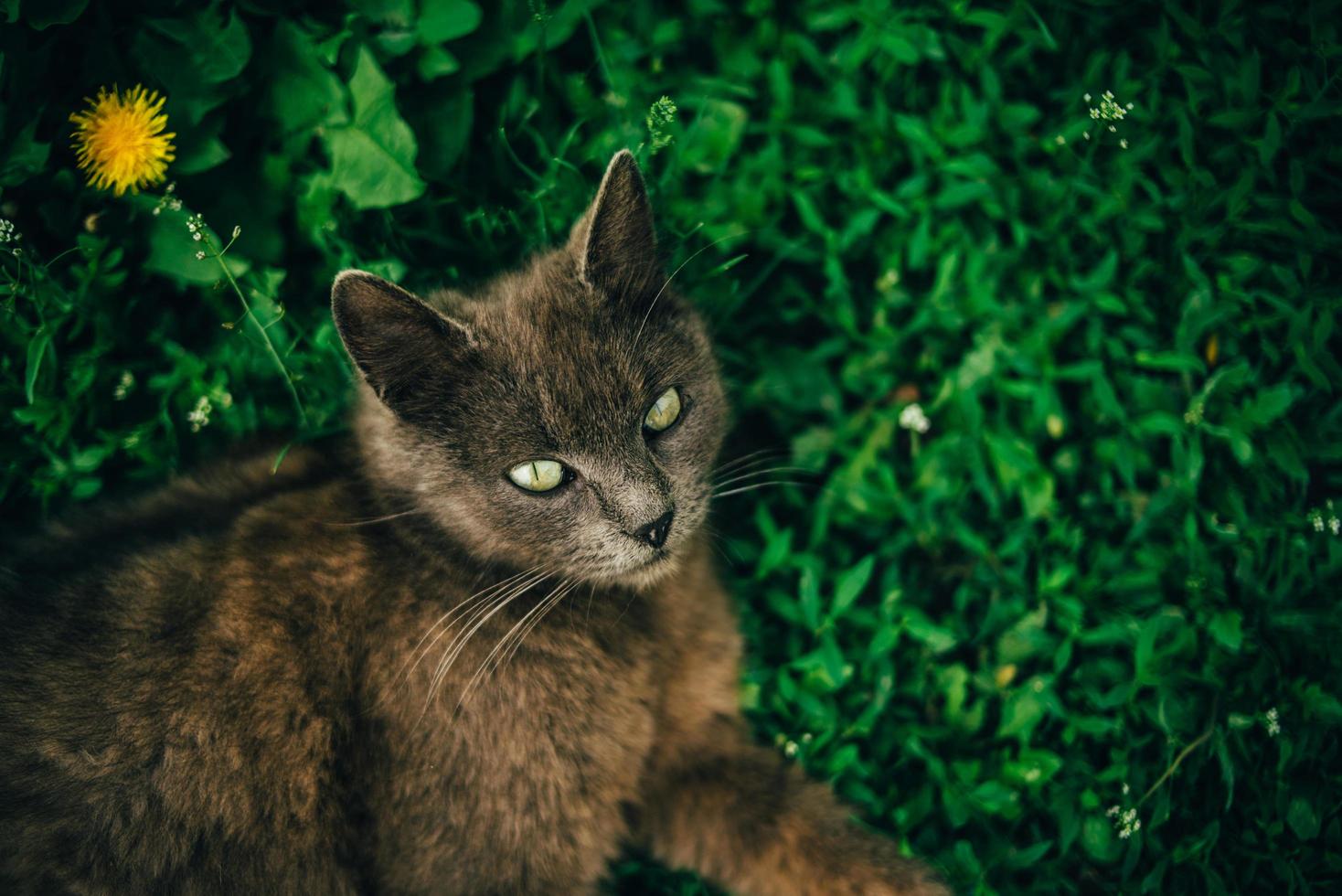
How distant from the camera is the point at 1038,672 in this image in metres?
2.63

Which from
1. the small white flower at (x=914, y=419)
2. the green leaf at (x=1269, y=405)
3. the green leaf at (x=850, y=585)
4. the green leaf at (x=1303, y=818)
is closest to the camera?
the green leaf at (x=1303, y=818)

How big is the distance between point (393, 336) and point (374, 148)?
2.62ft

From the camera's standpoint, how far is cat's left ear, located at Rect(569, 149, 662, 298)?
2012mm

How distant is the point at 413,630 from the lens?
2055mm

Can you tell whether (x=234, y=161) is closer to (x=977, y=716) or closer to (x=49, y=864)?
(x=49, y=864)

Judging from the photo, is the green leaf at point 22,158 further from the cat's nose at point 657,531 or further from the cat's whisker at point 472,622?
the cat's nose at point 657,531

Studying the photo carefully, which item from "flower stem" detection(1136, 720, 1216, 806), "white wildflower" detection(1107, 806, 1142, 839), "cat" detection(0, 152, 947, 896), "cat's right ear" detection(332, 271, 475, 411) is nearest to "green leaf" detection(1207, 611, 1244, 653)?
"flower stem" detection(1136, 720, 1216, 806)

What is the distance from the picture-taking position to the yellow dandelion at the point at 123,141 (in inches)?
90.0

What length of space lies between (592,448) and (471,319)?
422mm

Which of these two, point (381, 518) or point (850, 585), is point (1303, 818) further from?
point (381, 518)

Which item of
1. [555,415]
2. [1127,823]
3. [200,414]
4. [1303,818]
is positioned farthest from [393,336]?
[1303,818]

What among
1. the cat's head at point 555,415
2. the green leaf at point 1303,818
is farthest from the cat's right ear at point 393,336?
the green leaf at point 1303,818

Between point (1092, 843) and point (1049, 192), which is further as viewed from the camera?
point (1049, 192)

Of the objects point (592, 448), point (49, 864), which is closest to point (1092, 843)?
point (592, 448)
